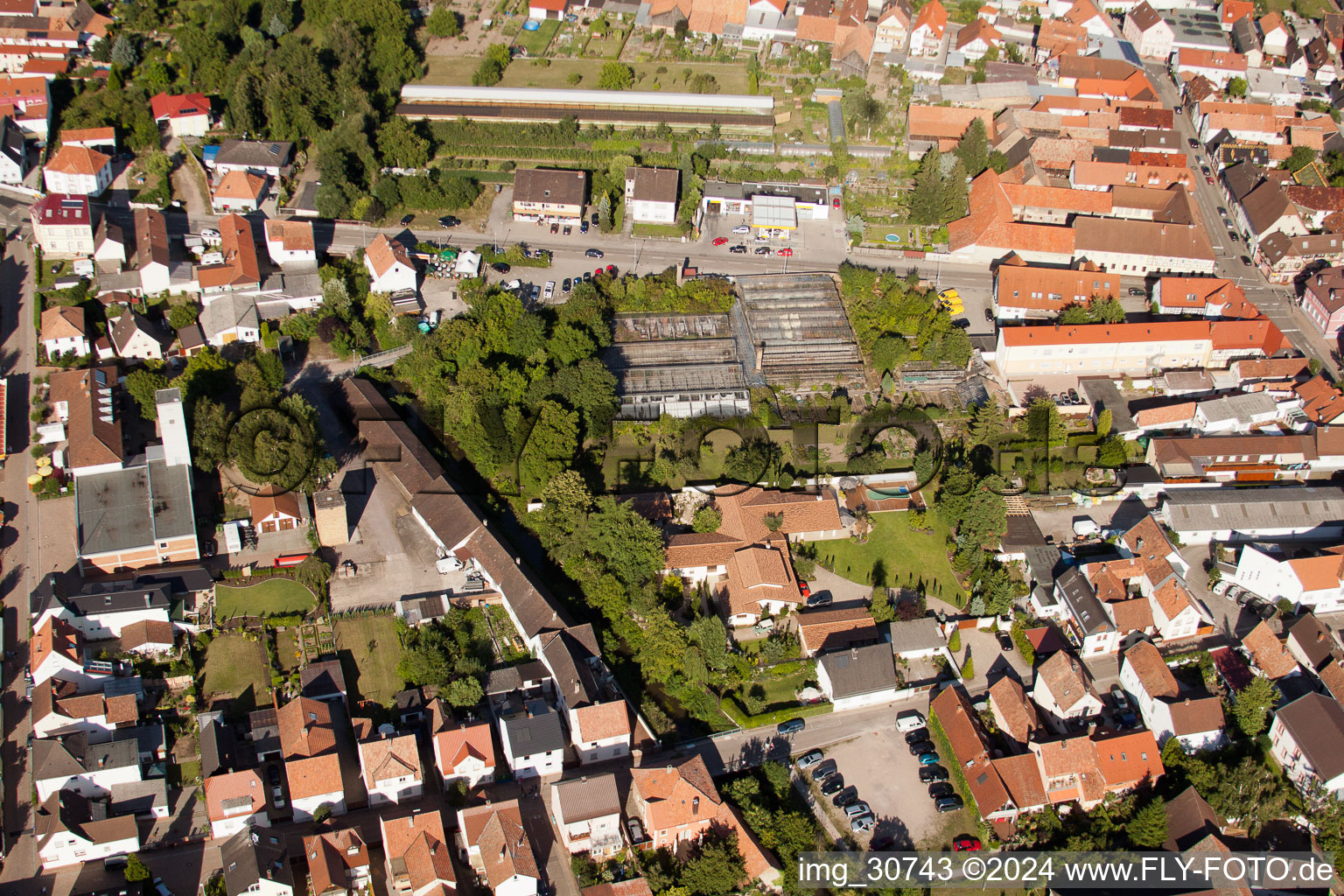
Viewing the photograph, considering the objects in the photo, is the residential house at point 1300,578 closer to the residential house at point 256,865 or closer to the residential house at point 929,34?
the residential house at point 256,865

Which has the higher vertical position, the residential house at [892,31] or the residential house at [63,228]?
the residential house at [892,31]

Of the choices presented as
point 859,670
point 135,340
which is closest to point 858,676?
point 859,670

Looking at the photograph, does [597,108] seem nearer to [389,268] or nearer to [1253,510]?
[389,268]

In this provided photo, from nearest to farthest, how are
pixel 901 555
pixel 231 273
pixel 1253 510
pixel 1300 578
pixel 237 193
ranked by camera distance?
pixel 1300 578 < pixel 901 555 < pixel 1253 510 < pixel 231 273 < pixel 237 193

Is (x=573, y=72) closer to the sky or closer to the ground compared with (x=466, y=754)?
closer to the sky

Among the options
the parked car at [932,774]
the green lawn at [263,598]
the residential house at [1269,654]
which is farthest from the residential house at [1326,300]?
the green lawn at [263,598]

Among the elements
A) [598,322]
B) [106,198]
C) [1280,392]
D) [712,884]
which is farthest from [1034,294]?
[106,198]

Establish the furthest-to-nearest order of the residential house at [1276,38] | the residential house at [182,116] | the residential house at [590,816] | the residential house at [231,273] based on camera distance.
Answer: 1. the residential house at [1276,38]
2. the residential house at [182,116]
3. the residential house at [231,273]
4. the residential house at [590,816]
